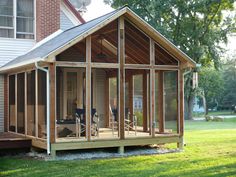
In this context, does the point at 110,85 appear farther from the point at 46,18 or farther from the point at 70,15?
the point at 70,15

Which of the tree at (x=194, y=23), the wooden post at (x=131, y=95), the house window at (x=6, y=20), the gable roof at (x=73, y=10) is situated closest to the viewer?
the wooden post at (x=131, y=95)

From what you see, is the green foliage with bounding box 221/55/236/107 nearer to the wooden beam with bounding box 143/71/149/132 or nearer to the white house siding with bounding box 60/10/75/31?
the white house siding with bounding box 60/10/75/31

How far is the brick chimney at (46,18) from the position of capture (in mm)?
16672

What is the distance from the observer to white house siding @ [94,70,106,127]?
1362cm

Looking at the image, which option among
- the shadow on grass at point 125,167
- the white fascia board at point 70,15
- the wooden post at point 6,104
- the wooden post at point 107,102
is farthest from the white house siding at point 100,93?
the white fascia board at point 70,15

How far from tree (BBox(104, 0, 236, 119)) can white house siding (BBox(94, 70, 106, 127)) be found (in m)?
20.6

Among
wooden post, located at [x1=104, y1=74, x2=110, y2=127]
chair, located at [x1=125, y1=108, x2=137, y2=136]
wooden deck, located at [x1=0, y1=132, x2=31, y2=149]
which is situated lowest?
wooden deck, located at [x1=0, y1=132, x2=31, y2=149]

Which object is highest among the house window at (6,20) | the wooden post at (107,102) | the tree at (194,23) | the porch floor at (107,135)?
the tree at (194,23)

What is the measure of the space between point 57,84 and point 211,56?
26.5m

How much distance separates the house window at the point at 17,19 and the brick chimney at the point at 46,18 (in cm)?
33

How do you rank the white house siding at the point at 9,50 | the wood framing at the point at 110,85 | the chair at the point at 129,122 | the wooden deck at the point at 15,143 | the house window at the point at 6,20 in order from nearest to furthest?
the wood framing at the point at 110,85 < the wooden deck at the point at 15,143 < the chair at the point at 129,122 < the white house siding at the point at 9,50 < the house window at the point at 6,20

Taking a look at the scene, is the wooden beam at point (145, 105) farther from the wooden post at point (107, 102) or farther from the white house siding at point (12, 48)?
the white house siding at point (12, 48)

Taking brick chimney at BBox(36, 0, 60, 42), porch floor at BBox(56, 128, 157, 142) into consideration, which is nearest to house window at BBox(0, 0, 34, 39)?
brick chimney at BBox(36, 0, 60, 42)

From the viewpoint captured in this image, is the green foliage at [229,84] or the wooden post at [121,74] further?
the green foliage at [229,84]
